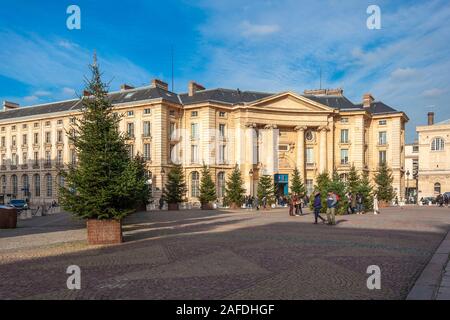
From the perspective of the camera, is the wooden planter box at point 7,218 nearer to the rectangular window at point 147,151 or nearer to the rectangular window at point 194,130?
the rectangular window at point 147,151

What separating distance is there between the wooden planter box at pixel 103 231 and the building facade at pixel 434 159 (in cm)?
7424

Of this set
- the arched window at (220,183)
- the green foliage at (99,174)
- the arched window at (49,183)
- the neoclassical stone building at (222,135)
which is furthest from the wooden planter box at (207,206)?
the arched window at (49,183)

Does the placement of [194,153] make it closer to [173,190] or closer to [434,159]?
[173,190]

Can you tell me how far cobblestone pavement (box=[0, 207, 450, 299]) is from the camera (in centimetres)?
714

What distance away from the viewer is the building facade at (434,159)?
7412 cm

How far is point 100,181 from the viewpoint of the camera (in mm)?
13734

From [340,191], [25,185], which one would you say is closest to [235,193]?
[340,191]

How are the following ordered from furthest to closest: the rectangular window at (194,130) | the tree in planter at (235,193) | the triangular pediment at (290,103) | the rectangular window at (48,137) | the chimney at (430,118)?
the chimney at (430,118) < the rectangular window at (48,137) < the triangular pediment at (290,103) < the rectangular window at (194,130) < the tree in planter at (235,193)

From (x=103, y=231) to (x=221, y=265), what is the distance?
6036mm

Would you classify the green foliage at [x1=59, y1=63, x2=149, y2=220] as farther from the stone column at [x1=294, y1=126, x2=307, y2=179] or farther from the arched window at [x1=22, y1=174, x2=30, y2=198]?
the arched window at [x1=22, y1=174, x2=30, y2=198]

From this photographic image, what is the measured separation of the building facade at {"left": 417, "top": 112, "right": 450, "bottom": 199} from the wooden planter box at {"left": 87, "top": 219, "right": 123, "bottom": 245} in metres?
74.2

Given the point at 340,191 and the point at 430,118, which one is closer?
the point at 340,191

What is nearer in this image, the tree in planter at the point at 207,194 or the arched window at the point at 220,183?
the tree in planter at the point at 207,194
